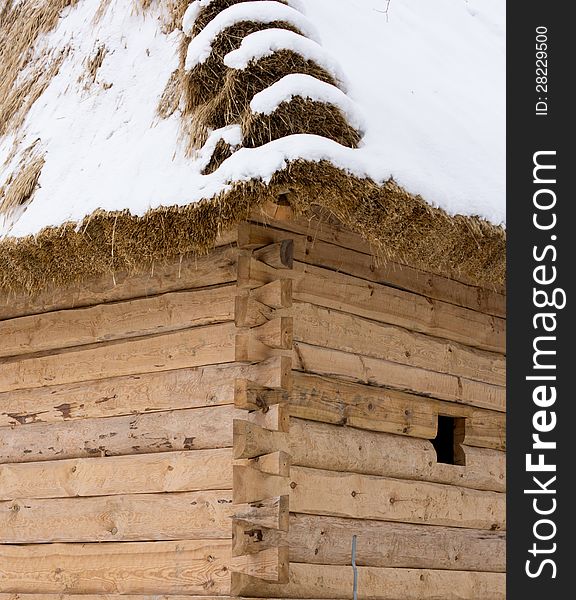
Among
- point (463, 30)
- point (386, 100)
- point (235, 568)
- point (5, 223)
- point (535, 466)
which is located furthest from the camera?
point (463, 30)

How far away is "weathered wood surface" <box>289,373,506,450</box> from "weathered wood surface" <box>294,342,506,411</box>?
0.13 feet

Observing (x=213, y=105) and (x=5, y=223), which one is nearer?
(x=213, y=105)

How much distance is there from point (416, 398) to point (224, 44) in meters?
2.15

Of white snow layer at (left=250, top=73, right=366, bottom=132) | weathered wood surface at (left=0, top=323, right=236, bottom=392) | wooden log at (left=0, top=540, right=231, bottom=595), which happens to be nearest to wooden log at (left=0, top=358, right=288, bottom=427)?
weathered wood surface at (left=0, top=323, right=236, bottom=392)

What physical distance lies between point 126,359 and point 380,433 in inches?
53.2

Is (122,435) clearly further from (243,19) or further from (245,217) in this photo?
(243,19)

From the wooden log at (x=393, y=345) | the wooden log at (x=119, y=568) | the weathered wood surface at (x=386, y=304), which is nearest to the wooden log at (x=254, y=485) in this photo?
the wooden log at (x=119, y=568)

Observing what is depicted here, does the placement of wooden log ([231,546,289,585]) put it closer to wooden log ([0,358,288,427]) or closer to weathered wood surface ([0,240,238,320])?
wooden log ([0,358,288,427])

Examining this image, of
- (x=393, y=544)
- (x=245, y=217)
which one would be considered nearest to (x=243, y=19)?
(x=245, y=217)

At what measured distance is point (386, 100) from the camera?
662 cm

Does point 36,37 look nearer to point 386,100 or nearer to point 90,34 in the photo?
point 90,34

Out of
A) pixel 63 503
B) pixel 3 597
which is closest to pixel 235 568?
pixel 63 503

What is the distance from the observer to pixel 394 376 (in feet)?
22.6

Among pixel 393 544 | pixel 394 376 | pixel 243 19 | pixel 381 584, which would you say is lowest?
pixel 381 584
